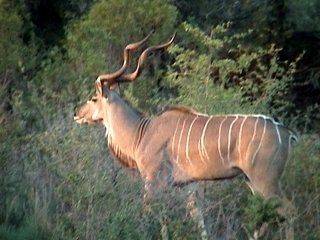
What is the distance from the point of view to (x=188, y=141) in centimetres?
863

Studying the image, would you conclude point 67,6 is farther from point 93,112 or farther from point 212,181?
point 212,181

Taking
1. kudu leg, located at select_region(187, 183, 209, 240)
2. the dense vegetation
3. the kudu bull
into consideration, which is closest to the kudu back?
the kudu bull

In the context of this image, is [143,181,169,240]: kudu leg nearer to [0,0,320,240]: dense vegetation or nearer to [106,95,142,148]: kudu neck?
[0,0,320,240]: dense vegetation

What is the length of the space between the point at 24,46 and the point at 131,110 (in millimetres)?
3949

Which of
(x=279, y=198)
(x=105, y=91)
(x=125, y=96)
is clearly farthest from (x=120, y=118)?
(x=279, y=198)

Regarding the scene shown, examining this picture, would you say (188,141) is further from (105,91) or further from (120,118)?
(105,91)

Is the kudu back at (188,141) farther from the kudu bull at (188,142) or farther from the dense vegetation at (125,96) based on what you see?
the dense vegetation at (125,96)

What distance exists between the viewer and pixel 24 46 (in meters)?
13.0

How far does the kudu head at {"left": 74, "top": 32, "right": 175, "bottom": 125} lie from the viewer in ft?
30.2

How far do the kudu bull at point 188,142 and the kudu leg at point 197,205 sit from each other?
9.3 inches

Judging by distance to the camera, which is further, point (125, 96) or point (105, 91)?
point (125, 96)

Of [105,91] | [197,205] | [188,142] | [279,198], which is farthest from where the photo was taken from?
[105,91]

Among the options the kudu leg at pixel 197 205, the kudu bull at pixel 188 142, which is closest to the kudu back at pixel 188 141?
the kudu bull at pixel 188 142

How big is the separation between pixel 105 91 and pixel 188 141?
3.07 feet
